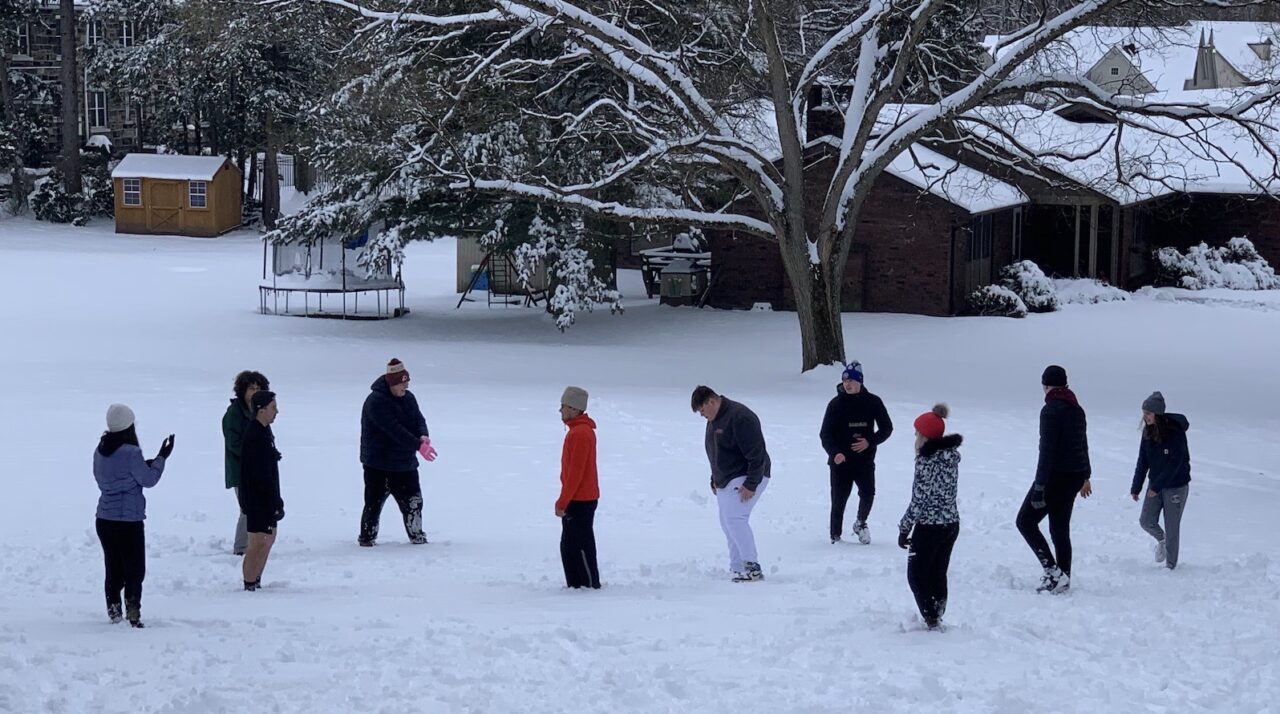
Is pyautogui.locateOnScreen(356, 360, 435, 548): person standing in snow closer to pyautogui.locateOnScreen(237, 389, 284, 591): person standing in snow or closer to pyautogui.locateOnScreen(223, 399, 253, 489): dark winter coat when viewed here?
pyautogui.locateOnScreen(223, 399, 253, 489): dark winter coat

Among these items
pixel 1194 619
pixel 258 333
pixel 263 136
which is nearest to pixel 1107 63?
pixel 263 136

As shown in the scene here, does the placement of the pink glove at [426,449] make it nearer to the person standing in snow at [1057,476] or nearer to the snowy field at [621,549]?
the snowy field at [621,549]

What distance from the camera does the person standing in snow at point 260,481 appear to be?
10.7 metres

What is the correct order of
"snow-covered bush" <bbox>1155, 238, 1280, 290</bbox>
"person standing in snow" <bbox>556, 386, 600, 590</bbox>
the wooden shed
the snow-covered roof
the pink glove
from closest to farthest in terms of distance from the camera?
1. "person standing in snow" <bbox>556, 386, 600, 590</bbox>
2. the pink glove
3. "snow-covered bush" <bbox>1155, 238, 1280, 290</bbox>
4. the snow-covered roof
5. the wooden shed

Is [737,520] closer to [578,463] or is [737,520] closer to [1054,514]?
[578,463]

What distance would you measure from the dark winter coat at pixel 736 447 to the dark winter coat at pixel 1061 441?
75.6 inches

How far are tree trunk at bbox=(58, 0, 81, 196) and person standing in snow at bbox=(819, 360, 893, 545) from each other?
48.1m

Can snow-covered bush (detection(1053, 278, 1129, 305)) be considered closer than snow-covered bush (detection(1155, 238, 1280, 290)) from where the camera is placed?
Yes

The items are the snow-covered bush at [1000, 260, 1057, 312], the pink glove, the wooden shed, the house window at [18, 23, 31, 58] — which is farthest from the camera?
the house window at [18, 23, 31, 58]

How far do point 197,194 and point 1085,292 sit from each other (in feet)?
102

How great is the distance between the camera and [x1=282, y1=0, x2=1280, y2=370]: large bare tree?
23.7 meters

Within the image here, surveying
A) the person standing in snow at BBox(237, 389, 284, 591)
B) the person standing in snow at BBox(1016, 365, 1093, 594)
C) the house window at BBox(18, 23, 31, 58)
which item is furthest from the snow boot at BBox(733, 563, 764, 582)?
the house window at BBox(18, 23, 31, 58)

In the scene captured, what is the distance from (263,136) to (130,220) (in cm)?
535

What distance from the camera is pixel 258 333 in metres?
30.3
